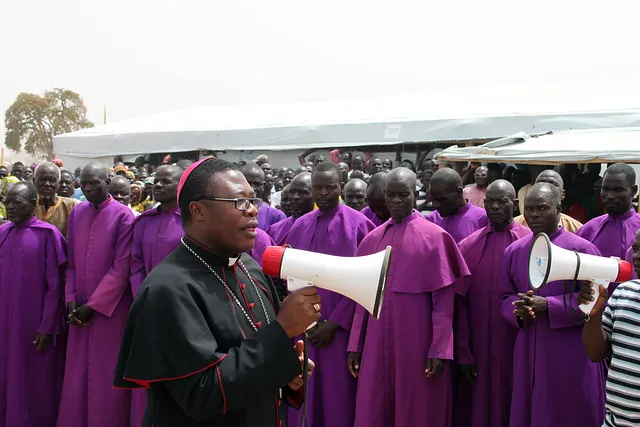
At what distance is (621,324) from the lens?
3.75 m

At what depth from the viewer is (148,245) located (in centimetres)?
572

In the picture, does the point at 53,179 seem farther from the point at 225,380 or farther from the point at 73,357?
the point at 225,380

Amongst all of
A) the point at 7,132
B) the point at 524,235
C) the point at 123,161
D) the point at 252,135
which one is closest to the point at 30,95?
the point at 7,132

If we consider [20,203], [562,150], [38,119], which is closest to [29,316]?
[20,203]

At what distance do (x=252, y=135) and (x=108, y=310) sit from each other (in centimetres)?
1458

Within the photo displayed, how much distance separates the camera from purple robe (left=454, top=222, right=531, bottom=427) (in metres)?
5.16

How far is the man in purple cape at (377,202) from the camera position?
21.6 feet

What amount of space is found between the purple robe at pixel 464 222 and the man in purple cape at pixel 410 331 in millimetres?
960

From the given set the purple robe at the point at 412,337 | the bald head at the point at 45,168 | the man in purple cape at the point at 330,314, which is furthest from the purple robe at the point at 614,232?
the bald head at the point at 45,168

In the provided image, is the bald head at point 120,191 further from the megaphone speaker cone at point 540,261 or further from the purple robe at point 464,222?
the megaphone speaker cone at point 540,261

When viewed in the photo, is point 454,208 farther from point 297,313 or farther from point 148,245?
point 297,313

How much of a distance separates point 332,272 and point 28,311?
442cm

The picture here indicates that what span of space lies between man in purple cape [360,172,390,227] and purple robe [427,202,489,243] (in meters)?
0.66

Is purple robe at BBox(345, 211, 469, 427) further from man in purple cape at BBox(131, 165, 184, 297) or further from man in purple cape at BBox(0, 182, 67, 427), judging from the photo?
man in purple cape at BBox(0, 182, 67, 427)
